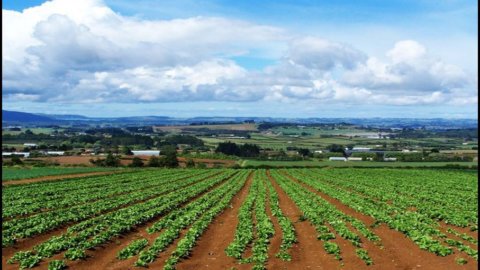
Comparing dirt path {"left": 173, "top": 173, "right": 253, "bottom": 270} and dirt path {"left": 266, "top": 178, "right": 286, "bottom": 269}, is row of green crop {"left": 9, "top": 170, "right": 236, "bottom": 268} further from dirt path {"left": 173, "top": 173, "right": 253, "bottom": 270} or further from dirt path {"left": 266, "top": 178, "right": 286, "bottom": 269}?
dirt path {"left": 266, "top": 178, "right": 286, "bottom": 269}

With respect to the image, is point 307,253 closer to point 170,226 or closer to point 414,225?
point 414,225

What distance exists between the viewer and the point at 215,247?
61.1 ft

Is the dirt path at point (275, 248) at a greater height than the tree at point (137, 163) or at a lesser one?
greater

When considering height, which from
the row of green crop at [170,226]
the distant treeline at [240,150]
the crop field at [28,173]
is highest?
the row of green crop at [170,226]

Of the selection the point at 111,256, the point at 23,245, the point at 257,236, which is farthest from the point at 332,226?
the point at 23,245

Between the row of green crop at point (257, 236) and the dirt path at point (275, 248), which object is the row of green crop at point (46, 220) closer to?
the row of green crop at point (257, 236)

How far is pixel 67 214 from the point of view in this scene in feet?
84.7

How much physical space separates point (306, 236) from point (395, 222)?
202 inches

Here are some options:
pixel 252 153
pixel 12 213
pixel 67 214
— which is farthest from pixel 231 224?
pixel 252 153

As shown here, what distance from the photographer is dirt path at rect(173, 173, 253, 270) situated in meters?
16.0

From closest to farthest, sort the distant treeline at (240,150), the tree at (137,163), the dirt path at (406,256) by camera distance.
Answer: the dirt path at (406,256)
the tree at (137,163)
the distant treeline at (240,150)

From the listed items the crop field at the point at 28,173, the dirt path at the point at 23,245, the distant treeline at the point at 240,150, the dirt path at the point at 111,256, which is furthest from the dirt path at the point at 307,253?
the distant treeline at the point at 240,150

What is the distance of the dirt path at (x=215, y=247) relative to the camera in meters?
16.0

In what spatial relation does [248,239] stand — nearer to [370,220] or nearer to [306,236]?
[306,236]
